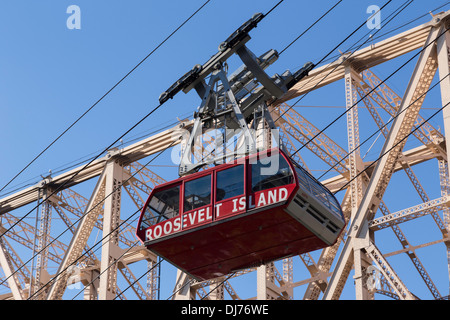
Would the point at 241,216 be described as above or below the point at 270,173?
below

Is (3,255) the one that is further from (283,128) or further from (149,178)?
(283,128)

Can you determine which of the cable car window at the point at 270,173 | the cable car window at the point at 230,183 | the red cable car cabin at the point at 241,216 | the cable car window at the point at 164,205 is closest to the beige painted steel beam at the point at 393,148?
the red cable car cabin at the point at 241,216

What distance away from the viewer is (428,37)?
38781 millimetres

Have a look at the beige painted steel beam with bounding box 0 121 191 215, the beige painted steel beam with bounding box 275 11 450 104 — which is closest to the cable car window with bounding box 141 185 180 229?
the beige painted steel beam with bounding box 275 11 450 104

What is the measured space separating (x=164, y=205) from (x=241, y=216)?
126 inches

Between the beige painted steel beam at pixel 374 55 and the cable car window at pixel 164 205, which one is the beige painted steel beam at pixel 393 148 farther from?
the cable car window at pixel 164 205

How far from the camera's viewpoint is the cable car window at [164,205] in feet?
111

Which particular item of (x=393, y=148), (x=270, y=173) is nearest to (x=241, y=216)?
(x=270, y=173)

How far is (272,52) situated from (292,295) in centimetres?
1090

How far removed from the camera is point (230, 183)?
32.7 meters

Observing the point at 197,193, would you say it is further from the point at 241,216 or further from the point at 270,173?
the point at 270,173

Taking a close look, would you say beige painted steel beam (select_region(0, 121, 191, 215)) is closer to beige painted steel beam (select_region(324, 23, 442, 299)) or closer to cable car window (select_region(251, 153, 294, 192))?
beige painted steel beam (select_region(324, 23, 442, 299))

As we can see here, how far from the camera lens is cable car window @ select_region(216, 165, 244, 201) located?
32406 millimetres
